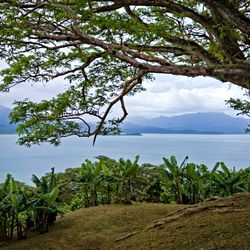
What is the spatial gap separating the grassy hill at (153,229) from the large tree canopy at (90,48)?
Answer: 152 cm

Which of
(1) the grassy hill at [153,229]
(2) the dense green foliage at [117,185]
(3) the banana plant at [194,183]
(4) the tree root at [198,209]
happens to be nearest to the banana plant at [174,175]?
(2) the dense green foliage at [117,185]

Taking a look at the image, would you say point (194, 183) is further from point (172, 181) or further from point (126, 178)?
point (126, 178)

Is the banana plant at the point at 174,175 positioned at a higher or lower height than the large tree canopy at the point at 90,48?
lower

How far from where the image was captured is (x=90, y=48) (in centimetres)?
774

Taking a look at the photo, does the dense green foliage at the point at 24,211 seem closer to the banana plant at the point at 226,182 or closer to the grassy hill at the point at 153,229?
the grassy hill at the point at 153,229

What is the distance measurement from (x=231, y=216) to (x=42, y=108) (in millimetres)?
3696

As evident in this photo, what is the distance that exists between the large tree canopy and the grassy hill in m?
1.52

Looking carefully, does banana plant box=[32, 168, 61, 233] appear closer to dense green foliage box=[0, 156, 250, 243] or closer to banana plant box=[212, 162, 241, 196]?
dense green foliage box=[0, 156, 250, 243]

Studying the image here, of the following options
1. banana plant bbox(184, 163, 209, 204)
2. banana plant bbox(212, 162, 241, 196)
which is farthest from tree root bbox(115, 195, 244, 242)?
banana plant bbox(212, 162, 241, 196)

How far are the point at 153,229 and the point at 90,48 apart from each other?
3.84m

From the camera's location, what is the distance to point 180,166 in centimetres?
811

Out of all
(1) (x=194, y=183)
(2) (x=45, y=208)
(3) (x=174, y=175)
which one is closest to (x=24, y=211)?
(2) (x=45, y=208)

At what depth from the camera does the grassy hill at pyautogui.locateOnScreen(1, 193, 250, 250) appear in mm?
4715

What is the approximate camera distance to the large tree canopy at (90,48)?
588 cm
